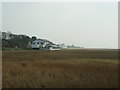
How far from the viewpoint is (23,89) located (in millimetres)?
8906

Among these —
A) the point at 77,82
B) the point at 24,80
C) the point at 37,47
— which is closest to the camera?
the point at 77,82

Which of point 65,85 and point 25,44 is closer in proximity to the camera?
point 65,85

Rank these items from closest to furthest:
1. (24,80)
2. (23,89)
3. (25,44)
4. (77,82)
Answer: (23,89), (77,82), (24,80), (25,44)

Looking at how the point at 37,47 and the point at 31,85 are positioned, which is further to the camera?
the point at 37,47

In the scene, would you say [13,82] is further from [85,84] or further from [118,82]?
[118,82]

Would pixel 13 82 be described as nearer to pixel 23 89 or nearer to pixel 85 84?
pixel 23 89

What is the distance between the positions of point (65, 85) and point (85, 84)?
0.94 metres

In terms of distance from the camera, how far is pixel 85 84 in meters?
9.35

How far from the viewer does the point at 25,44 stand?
10006 centimetres

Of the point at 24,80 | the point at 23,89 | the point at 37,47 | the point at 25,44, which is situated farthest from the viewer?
the point at 25,44

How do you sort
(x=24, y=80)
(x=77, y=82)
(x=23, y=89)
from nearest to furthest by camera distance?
(x=23, y=89)
(x=77, y=82)
(x=24, y=80)

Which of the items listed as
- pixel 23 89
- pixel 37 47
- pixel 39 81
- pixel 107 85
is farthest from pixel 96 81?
pixel 37 47

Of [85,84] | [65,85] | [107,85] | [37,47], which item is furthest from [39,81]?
[37,47]

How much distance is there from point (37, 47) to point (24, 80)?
80.9m
